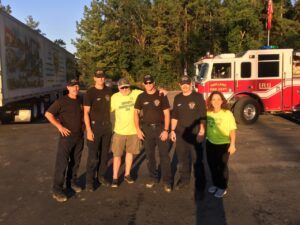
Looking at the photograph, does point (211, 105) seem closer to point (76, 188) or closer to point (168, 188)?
point (168, 188)

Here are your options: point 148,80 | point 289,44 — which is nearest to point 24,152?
point 148,80

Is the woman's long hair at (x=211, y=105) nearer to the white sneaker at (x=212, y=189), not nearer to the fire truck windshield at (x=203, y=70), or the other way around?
the white sneaker at (x=212, y=189)

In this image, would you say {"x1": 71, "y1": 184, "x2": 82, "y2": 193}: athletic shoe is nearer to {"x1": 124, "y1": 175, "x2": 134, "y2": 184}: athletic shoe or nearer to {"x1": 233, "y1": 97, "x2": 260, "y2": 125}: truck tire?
{"x1": 124, "y1": 175, "x2": 134, "y2": 184}: athletic shoe

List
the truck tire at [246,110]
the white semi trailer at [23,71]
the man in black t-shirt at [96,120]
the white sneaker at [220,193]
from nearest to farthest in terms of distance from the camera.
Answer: the white sneaker at [220,193] → the man in black t-shirt at [96,120] → the white semi trailer at [23,71] → the truck tire at [246,110]

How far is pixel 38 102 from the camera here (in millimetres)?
16828

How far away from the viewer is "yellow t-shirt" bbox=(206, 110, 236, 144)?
5.66 m

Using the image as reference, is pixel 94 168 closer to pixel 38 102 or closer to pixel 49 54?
pixel 38 102

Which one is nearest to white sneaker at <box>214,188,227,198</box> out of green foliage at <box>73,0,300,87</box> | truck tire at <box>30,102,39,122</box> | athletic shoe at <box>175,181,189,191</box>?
athletic shoe at <box>175,181,189,191</box>

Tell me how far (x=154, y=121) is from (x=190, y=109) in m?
0.59

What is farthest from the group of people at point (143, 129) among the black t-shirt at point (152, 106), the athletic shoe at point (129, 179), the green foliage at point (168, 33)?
the green foliage at point (168, 33)

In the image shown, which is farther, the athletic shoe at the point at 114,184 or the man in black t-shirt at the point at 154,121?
the athletic shoe at the point at 114,184

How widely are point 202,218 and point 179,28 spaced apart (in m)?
44.8

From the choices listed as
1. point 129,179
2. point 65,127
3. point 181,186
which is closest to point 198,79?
point 129,179

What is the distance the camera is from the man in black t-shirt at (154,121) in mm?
6055
